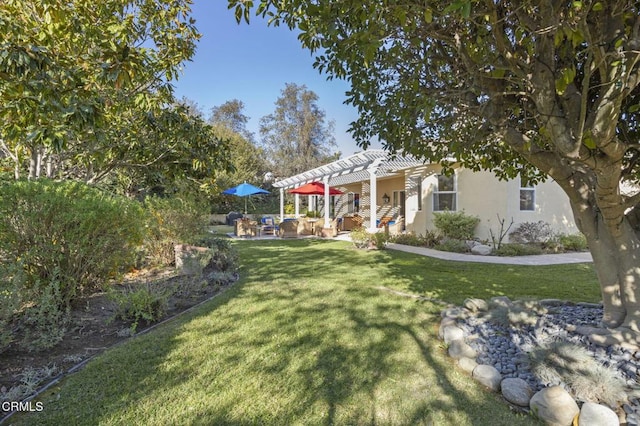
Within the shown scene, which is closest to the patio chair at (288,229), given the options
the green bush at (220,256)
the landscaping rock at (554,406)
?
the green bush at (220,256)

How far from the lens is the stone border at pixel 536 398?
2309 millimetres

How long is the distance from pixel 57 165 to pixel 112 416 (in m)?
Result: 6.74

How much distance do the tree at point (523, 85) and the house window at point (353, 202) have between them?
19023 millimetres

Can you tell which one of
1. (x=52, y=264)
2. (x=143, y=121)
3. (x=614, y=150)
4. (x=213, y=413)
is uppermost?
(x=143, y=121)

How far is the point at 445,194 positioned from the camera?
1344cm

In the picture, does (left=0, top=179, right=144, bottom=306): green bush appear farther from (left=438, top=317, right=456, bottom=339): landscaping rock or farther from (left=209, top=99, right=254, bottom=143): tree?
(left=209, top=99, right=254, bottom=143): tree

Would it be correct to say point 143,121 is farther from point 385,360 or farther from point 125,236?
point 385,360

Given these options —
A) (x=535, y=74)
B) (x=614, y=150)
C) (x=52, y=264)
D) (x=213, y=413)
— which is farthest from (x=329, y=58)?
(x=52, y=264)

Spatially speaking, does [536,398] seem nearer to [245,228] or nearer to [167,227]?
[167,227]

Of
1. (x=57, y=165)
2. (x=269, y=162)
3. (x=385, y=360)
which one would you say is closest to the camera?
(x=385, y=360)

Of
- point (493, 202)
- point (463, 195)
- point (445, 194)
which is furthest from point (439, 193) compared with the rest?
point (493, 202)

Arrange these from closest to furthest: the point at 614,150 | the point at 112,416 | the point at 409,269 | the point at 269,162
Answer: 1. the point at 112,416
2. the point at 614,150
3. the point at 409,269
4. the point at 269,162

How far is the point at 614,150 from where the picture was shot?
Result: 8.38 ft

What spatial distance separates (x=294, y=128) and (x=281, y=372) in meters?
37.4
